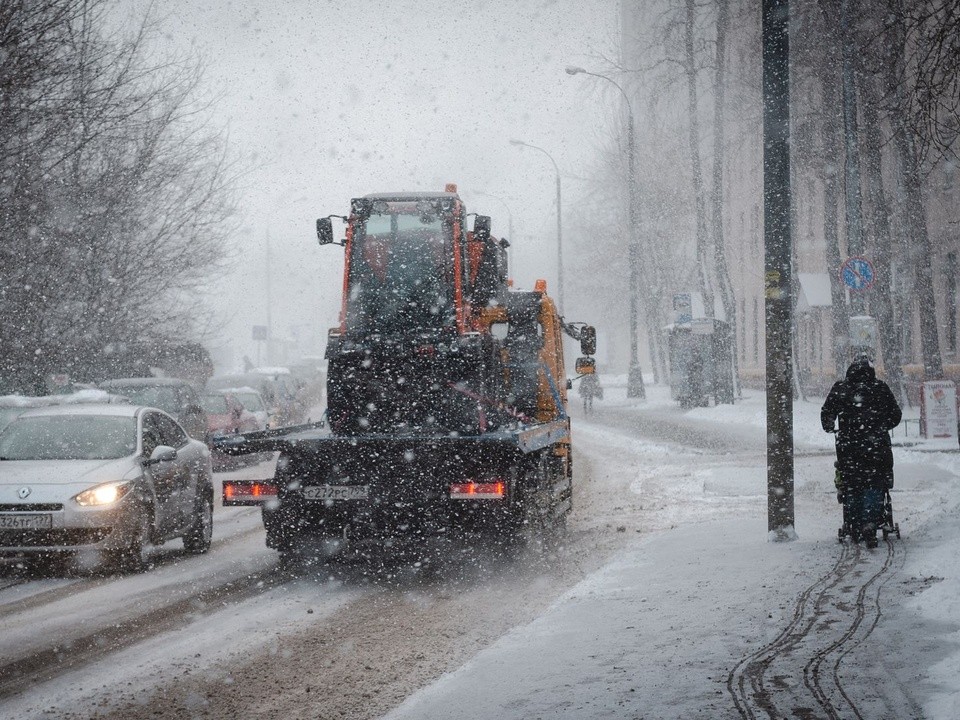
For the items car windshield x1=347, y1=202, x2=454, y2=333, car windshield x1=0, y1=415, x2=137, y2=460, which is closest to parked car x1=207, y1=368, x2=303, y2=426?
car windshield x1=0, y1=415, x2=137, y2=460

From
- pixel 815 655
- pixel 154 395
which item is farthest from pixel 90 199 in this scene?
pixel 815 655

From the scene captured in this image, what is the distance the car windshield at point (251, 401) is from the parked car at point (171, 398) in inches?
186

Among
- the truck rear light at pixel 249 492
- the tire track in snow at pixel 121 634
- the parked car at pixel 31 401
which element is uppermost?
the parked car at pixel 31 401

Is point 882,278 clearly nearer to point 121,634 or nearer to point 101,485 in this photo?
point 101,485

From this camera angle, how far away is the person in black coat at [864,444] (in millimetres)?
9562

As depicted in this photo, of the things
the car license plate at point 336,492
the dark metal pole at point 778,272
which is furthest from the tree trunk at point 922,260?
the car license plate at point 336,492

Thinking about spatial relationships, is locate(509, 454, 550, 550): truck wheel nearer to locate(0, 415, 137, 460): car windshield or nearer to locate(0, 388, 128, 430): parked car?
locate(0, 415, 137, 460): car windshield

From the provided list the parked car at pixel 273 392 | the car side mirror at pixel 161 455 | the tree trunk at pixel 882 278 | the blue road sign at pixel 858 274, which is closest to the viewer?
the car side mirror at pixel 161 455

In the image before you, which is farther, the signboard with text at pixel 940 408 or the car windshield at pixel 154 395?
the signboard with text at pixel 940 408

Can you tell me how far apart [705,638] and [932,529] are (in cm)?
449

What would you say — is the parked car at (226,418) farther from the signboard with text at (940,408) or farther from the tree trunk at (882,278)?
the tree trunk at (882,278)

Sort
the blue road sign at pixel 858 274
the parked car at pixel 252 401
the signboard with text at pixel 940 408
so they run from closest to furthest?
the blue road sign at pixel 858 274
the signboard with text at pixel 940 408
the parked car at pixel 252 401

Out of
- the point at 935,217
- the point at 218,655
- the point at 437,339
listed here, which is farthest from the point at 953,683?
the point at 935,217

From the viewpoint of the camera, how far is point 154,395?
2050 cm
